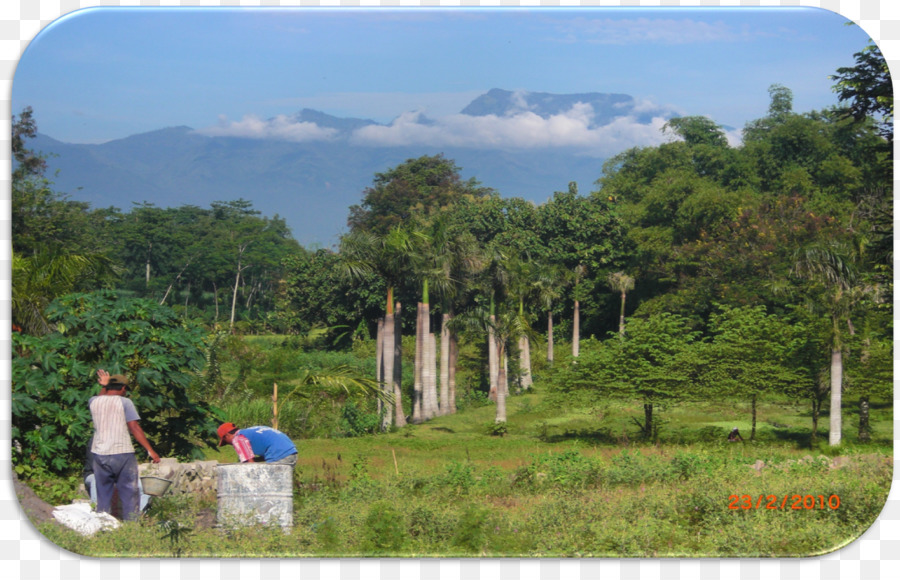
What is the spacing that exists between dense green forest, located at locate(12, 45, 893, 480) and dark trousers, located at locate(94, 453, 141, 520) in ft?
1.90

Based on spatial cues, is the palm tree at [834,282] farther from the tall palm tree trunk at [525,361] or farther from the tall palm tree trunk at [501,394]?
the tall palm tree trunk at [501,394]

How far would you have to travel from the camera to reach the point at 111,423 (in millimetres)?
7312

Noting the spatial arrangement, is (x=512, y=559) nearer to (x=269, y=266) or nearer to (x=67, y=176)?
(x=269, y=266)

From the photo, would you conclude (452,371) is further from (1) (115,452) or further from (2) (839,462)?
(2) (839,462)

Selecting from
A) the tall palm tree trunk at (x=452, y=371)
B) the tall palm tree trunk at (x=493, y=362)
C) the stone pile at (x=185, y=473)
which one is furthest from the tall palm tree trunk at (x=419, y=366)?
the stone pile at (x=185, y=473)

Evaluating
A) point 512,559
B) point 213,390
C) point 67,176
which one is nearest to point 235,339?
point 213,390

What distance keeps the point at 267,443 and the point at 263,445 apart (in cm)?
3

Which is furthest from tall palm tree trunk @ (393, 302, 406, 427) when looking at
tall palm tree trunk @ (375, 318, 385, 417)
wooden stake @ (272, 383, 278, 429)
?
wooden stake @ (272, 383, 278, 429)

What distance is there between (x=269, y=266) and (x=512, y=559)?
386 centimetres

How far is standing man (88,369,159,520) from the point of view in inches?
287

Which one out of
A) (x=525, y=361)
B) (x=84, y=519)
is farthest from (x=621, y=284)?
(x=84, y=519)

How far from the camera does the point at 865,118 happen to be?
8.30 m

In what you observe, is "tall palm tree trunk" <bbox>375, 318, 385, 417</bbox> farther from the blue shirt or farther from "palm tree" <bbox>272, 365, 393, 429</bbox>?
the blue shirt
